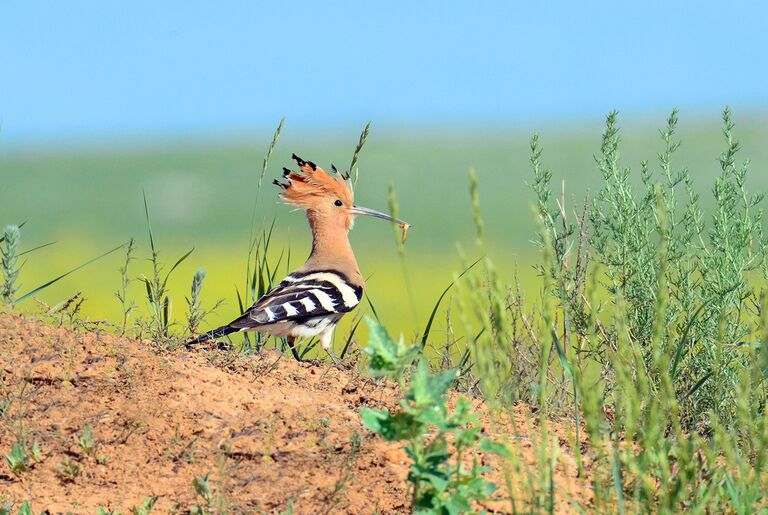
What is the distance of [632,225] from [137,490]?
2.24m

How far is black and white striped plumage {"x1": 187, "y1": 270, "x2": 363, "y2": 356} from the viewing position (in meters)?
5.15

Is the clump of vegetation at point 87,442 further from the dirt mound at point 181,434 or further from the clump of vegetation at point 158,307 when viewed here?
the clump of vegetation at point 158,307

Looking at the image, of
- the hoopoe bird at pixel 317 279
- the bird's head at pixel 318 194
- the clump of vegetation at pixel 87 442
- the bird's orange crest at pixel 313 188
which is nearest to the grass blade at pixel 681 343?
the hoopoe bird at pixel 317 279

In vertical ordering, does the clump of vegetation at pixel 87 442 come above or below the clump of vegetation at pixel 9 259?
below

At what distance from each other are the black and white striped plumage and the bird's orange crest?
1.86 feet

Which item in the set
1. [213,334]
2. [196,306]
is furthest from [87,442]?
[213,334]

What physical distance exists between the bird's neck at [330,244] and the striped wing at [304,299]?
20 centimetres

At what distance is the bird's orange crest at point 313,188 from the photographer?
657 cm

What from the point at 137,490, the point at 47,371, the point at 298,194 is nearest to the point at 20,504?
the point at 137,490

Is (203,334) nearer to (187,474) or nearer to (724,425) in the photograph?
(187,474)

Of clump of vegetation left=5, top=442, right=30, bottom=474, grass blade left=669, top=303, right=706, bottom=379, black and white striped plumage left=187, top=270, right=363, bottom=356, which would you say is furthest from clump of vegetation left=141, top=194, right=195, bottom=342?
grass blade left=669, top=303, right=706, bottom=379

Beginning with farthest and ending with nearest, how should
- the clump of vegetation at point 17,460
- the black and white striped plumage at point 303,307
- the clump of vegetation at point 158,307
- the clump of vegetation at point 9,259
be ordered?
the black and white striped plumage at point 303,307 → the clump of vegetation at point 158,307 → the clump of vegetation at point 9,259 → the clump of vegetation at point 17,460

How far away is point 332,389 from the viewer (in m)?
4.18

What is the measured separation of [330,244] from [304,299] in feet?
3.32
